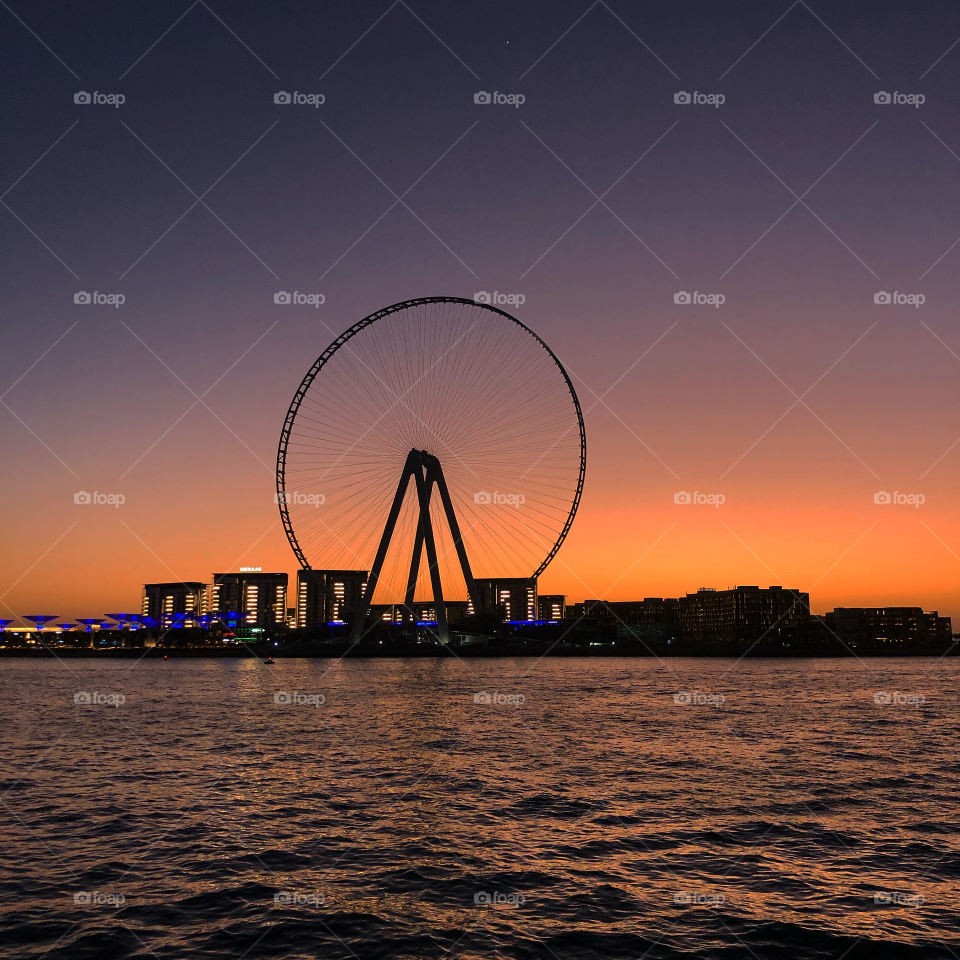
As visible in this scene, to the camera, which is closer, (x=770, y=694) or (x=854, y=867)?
(x=854, y=867)

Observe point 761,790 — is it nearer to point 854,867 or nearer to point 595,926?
point 854,867

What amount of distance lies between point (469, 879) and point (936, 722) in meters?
44.7

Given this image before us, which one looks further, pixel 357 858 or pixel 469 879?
pixel 357 858

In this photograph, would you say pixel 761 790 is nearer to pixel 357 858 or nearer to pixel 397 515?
pixel 357 858

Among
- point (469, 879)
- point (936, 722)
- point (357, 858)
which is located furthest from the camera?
point (936, 722)

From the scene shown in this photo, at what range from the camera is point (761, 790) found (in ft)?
91.0

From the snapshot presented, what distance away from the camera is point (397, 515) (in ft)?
354

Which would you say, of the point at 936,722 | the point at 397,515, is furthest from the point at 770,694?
the point at 397,515

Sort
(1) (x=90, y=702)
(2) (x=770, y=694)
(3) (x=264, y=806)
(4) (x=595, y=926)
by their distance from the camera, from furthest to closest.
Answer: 1. (2) (x=770, y=694)
2. (1) (x=90, y=702)
3. (3) (x=264, y=806)
4. (4) (x=595, y=926)

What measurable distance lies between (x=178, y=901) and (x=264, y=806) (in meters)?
8.60

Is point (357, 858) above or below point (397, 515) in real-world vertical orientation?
below

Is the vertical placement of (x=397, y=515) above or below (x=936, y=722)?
above

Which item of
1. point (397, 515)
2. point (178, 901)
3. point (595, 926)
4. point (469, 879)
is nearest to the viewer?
point (595, 926)

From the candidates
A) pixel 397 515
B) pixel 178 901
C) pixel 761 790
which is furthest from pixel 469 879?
pixel 397 515
